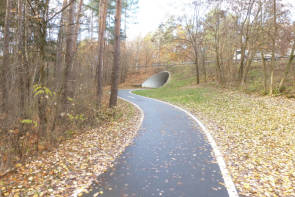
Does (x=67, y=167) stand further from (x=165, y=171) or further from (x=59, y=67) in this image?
(x=59, y=67)

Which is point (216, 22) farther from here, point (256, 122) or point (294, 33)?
point (256, 122)

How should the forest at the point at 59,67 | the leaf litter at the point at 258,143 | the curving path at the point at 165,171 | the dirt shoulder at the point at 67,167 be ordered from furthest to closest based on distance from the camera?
1. the forest at the point at 59,67
2. the leaf litter at the point at 258,143
3. the dirt shoulder at the point at 67,167
4. the curving path at the point at 165,171

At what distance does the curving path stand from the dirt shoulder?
374 mm

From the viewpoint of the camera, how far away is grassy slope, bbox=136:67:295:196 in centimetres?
448

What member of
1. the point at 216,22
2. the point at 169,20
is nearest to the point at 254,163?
the point at 216,22

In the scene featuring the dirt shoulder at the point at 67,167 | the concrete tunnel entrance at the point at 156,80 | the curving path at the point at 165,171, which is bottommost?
the dirt shoulder at the point at 67,167

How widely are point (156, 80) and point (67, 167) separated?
131 ft

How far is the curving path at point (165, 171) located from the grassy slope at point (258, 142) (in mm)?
594

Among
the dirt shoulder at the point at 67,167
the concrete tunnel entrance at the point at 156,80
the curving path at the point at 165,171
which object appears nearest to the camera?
the curving path at the point at 165,171

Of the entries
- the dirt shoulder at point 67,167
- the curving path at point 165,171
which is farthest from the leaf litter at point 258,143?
the dirt shoulder at point 67,167

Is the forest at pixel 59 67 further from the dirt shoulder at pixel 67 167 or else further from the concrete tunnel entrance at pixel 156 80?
the concrete tunnel entrance at pixel 156 80

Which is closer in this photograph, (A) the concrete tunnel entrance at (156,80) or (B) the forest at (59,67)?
(B) the forest at (59,67)

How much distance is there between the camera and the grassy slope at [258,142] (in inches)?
176

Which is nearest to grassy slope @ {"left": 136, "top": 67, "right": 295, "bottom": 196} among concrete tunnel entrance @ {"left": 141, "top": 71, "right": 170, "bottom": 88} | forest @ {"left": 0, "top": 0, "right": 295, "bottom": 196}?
forest @ {"left": 0, "top": 0, "right": 295, "bottom": 196}
